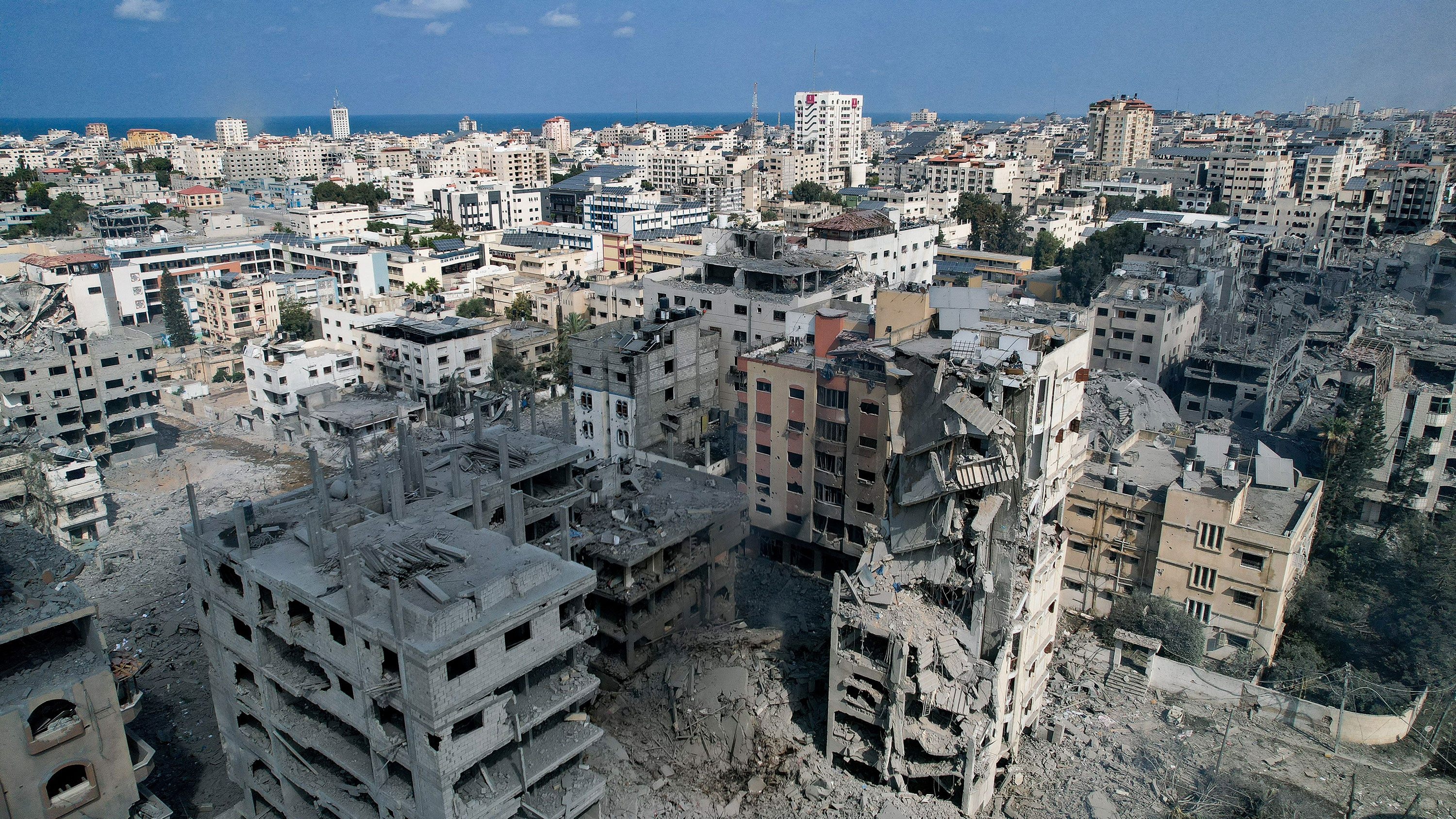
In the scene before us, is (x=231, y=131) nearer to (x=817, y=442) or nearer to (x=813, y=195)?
(x=813, y=195)

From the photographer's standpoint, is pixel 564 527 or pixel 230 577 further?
pixel 564 527

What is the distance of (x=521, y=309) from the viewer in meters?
54.8

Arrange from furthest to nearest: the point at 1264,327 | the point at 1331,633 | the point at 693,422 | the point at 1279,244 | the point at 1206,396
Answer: the point at 1279,244 < the point at 1264,327 < the point at 1206,396 < the point at 693,422 < the point at 1331,633

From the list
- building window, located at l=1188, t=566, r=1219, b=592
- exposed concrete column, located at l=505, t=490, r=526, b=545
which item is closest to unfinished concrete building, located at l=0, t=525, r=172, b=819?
exposed concrete column, located at l=505, t=490, r=526, b=545

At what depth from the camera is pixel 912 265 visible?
5006cm

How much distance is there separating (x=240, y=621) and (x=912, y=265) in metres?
41.1

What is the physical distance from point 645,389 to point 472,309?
87.9ft

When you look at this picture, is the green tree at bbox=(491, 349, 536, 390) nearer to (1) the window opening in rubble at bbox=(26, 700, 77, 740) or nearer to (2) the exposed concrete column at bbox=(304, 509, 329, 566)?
(2) the exposed concrete column at bbox=(304, 509, 329, 566)

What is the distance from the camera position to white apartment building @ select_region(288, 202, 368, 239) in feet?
244

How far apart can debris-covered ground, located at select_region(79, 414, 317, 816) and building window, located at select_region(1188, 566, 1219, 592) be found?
23431 millimetres

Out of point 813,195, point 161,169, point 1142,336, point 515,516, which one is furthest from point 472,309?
point 161,169

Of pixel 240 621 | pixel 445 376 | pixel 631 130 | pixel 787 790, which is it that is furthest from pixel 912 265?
pixel 631 130

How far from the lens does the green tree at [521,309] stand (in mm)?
54781

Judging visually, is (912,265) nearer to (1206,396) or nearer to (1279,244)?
(1206,396)
